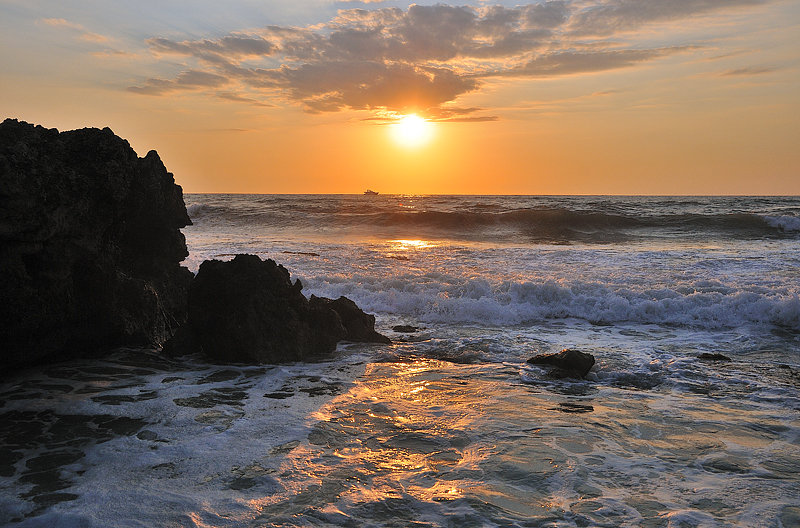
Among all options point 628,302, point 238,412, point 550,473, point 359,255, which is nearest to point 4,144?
point 238,412

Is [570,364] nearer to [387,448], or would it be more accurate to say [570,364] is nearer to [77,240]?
[387,448]

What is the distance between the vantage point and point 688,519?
343 cm

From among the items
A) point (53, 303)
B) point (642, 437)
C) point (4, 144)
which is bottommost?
point (642, 437)

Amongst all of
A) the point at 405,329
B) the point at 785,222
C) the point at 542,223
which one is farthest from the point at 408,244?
the point at 785,222

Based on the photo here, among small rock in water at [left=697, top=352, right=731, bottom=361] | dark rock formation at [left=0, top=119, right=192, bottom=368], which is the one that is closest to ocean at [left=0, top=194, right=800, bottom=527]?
small rock in water at [left=697, top=352, right=731, bottom=361]

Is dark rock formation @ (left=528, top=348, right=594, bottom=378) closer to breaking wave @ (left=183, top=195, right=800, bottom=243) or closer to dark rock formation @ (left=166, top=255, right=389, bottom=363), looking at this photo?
dark rock formation @ (left=166, top=255, right=389, bottom=363)

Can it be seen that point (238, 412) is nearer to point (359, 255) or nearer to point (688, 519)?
point (688, 519)

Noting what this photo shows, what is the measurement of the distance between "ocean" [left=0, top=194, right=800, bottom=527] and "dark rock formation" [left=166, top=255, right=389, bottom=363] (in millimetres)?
298

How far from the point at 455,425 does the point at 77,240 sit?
14.4 feet

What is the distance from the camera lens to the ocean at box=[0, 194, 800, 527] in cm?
350

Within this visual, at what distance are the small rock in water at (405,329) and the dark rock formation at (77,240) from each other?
3465 mm

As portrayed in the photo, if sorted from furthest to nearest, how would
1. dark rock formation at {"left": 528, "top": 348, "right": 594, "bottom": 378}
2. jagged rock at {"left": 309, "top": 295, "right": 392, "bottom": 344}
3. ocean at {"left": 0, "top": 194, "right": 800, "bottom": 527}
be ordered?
jagged rock at {"left": 309, "top": 295, "right": 392, "bottom": 344}
dark rock formation at {"left": 528, "top": 348, "right": 594, "bottom": 378}
ocean at {"left": 0, "top": 194, "right": 800, "bottom": 527}

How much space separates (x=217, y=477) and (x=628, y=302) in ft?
28.1

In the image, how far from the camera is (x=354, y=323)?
27.2 ft
